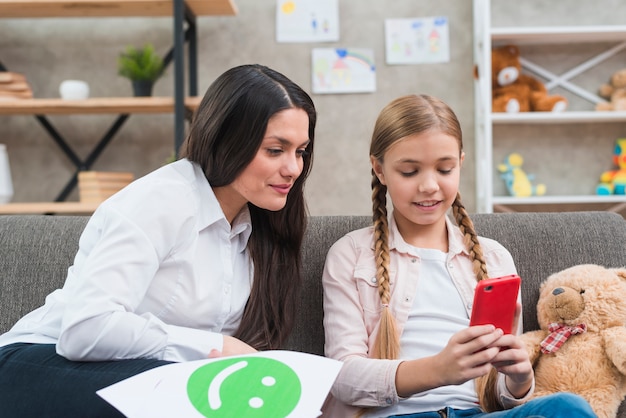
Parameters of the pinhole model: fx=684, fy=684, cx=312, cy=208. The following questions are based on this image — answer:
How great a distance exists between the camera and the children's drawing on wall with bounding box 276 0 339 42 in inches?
122

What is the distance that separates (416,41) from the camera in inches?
122

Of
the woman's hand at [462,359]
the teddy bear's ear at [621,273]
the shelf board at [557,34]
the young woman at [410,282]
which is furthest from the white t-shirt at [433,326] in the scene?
the shelf board at [557,34]

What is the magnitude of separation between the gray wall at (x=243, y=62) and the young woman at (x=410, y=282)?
5.54 feet

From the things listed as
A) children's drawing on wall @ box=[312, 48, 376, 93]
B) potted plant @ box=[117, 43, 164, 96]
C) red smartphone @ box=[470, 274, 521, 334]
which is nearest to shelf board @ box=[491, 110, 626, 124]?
children's drawing on wall @ box=[312, 48, 376, 93]

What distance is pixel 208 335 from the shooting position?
1.13 m

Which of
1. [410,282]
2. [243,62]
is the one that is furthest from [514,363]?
[243,62]

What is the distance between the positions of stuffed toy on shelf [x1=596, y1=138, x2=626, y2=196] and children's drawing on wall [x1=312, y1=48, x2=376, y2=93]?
1092mm

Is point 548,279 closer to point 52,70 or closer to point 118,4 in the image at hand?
point 118,4

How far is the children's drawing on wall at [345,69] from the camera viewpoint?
10.2 ft

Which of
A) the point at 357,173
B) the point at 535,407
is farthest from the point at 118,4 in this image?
the point at 535,407

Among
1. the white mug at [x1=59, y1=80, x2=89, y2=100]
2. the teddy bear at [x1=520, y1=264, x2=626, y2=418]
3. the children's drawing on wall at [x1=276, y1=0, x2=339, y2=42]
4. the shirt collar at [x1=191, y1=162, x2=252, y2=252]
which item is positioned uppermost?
the children's drawing on wall at [x1=276, y1=0, x2=339, y2=42]

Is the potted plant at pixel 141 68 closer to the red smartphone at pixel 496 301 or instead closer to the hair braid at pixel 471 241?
the hair braid at pixel 471 241

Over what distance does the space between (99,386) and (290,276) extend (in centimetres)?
50

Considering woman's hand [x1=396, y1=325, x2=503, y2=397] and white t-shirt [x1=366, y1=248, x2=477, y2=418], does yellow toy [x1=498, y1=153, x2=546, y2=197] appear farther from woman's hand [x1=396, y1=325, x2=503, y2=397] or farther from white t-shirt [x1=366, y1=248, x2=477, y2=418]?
woman's hand [x1=396, y1=325, x2=503, y2=397]
